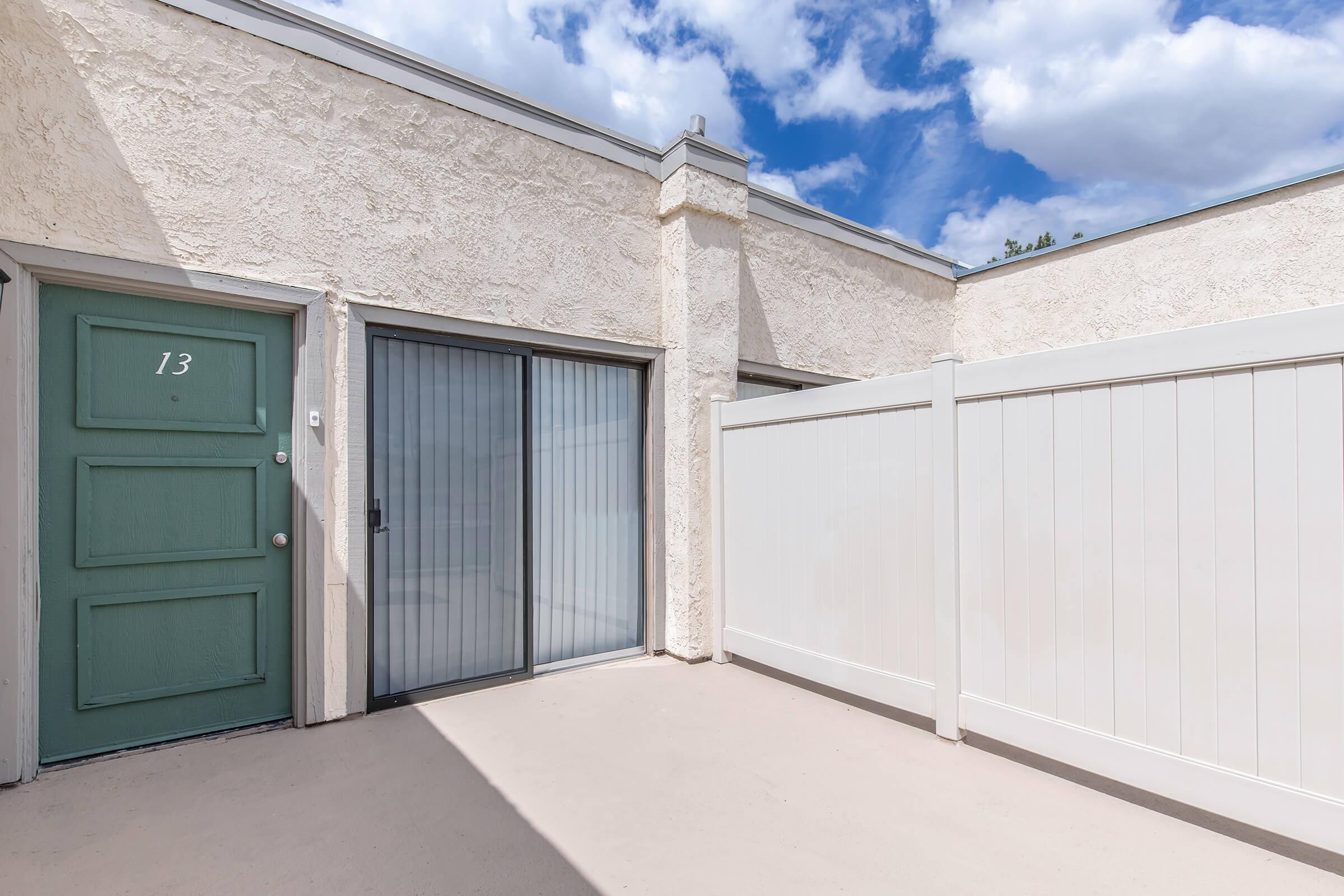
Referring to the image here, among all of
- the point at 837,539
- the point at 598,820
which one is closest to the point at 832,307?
the point at 837,539

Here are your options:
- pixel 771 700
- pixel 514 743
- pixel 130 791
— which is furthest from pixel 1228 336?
pixel 130 791

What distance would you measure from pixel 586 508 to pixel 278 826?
2376 millimetres

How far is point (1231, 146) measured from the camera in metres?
29.2

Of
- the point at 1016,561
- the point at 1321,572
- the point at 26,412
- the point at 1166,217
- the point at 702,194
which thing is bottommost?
the point at 1016,561

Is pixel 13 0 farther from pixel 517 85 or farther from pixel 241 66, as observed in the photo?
pixel 517 85

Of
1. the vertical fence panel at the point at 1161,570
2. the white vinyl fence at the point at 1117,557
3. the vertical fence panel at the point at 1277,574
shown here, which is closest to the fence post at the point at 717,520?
the white vinyl fence at the point at 1117,557

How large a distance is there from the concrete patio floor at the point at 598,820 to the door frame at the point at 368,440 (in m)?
0.42

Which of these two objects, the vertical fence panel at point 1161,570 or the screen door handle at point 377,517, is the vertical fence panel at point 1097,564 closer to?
the vertical fence panel at point 1161,570

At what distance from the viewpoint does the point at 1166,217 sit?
16.8ft

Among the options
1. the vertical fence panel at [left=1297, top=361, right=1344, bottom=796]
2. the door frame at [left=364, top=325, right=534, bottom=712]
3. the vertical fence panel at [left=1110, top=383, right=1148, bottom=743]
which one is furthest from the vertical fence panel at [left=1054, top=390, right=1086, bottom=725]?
the door frame at [left=364, top=325, right=534, bottom=712]

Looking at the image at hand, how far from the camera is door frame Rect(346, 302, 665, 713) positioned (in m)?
3.22

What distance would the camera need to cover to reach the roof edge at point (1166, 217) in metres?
4.46

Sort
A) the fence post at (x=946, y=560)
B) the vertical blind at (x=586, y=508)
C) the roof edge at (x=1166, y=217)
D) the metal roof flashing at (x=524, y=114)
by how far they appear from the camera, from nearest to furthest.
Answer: the fence post at (x=946, y=560) → the metal roof flashing at (x=524, y=114) → the vertical blind at (x=586, y=508) → the roof edge at (x=1166, y=217)

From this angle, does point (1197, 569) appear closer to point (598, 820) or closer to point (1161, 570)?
point (1161, 570)
